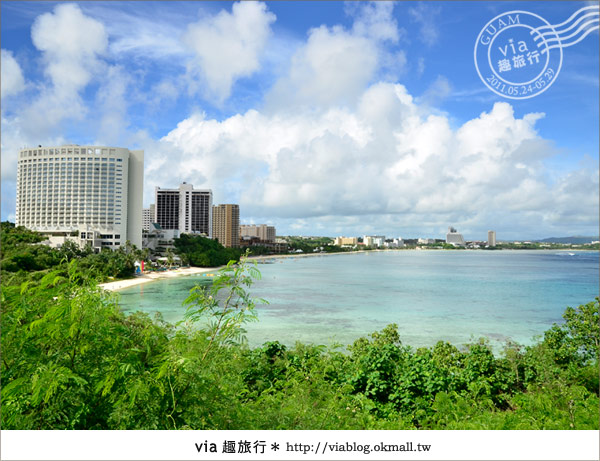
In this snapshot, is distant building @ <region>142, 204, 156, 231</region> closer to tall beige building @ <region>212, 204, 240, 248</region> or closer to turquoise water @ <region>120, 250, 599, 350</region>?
tall beige building @ <region>212, 204, 240, 248</region>

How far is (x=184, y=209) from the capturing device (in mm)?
8203

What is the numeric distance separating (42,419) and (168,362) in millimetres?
485

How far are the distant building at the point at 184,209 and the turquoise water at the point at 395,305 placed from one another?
1774mm

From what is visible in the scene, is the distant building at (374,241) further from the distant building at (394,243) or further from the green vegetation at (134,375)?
the green vegetation at (134,375)

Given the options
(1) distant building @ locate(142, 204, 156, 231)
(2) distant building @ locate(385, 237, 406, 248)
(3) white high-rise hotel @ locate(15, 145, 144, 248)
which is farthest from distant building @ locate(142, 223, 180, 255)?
(2) distant building @ locate(385, 237, 406, 248)

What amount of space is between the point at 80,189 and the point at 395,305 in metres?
9.72

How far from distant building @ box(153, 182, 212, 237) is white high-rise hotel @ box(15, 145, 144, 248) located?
49cm

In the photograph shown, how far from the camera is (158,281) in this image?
12445 mm

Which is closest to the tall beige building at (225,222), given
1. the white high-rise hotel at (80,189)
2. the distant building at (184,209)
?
the distant building at (184,209)

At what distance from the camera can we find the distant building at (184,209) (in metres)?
7.97

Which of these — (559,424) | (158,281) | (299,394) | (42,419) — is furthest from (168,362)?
(158,281)

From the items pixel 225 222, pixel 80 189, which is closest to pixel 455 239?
pixel 225 222

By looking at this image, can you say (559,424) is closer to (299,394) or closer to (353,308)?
(299,394)

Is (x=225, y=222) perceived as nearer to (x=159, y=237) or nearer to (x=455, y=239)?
(x=159, y=237)
